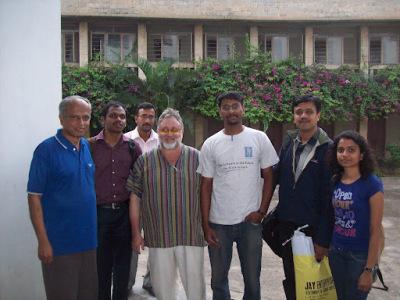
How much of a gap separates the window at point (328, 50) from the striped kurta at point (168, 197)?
1518 cm

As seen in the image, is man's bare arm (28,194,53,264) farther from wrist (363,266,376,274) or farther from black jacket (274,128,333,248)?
wrist (363,266,376,274)

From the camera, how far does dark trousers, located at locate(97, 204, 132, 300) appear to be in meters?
3.35

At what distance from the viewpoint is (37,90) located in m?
3.23

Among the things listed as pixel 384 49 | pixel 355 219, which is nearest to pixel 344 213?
pixel 355 219

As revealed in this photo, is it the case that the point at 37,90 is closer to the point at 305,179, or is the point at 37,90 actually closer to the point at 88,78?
the point at 305,179

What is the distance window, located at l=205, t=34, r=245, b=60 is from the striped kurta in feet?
46.0

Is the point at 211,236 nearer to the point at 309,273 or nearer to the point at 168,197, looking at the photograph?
the point at 168,197

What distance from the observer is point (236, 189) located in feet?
10.7

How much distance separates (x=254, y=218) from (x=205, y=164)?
0.54 m

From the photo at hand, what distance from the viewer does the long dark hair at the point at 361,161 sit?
9.20 ft

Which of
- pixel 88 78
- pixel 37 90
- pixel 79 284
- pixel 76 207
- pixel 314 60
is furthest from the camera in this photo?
pixel 314 60

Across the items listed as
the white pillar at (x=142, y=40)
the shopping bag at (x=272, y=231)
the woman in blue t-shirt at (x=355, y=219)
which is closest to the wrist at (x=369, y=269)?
the woman in blue t-shirt at (x=355, y=219)

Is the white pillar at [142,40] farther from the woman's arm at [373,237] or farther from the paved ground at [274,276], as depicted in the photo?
the woman's arm at [373,237]

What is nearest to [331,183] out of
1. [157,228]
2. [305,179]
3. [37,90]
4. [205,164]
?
[305,179]
